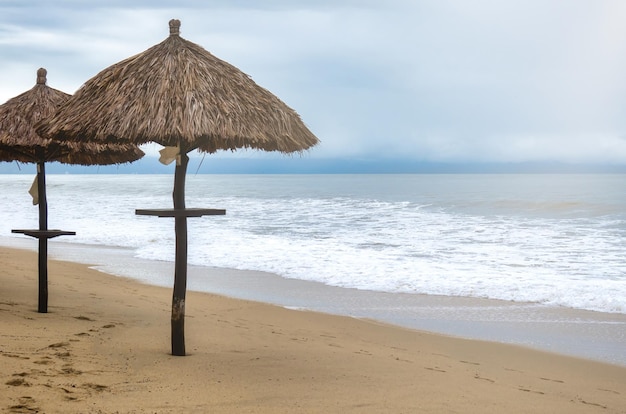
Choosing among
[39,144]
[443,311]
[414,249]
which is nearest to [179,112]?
[39,144]

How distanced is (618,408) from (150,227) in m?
21.8

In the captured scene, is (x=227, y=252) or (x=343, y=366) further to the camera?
(x=227, y=252)

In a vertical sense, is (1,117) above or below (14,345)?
above

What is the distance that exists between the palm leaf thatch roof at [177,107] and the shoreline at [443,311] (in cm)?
370

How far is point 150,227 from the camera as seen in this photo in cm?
2591

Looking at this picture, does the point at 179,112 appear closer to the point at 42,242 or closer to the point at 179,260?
the point at 179,260

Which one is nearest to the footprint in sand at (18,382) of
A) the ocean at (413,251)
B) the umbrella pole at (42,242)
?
the umbrella pole at (42,242)

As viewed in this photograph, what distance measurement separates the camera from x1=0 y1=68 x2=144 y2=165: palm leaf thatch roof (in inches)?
323

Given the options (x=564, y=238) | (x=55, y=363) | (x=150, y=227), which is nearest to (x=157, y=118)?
(x=55, y=363)

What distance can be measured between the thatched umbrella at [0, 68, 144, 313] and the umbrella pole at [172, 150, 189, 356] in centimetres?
180

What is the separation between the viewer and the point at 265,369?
6457 mm

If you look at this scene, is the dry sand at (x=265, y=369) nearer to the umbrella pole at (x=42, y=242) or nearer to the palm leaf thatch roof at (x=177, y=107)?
the umbrella pole at (x=42, y=242)

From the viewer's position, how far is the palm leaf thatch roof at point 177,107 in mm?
6094

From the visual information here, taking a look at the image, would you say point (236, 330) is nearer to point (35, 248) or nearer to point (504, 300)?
point (504, 300)
